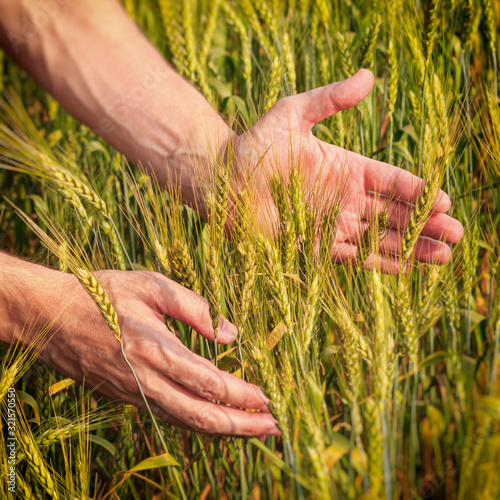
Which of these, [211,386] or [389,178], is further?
[389,178]

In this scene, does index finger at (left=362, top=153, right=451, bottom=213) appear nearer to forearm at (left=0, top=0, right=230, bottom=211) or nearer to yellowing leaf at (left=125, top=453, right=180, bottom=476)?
forearm at (left=0, top=0, right=230, bottom=211)

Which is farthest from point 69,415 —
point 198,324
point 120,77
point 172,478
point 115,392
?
point 120,77

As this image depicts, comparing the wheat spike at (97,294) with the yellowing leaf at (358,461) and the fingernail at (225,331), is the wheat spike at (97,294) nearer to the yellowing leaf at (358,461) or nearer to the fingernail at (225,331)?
the fingernail at (225,331)

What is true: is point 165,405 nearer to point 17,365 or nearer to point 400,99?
Result: point 17,365

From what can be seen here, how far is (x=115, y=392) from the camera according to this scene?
0.85 m

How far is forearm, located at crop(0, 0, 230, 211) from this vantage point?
1.11m

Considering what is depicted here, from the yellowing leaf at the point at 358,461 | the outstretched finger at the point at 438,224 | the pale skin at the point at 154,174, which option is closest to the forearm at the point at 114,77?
the pale skin at the point at 154,174

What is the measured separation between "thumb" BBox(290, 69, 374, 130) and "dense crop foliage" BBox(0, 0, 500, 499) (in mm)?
59

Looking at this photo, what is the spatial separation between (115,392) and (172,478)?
0.20 metres

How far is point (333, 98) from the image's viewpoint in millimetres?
865

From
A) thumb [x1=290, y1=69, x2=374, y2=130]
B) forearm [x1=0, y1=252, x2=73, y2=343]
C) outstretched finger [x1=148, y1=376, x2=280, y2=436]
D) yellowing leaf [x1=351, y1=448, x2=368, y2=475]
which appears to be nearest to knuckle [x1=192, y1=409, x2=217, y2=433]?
outstretched finger [x1=148, y1=376, x2=280, y2=436]

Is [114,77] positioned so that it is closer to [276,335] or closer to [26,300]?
[26,300]

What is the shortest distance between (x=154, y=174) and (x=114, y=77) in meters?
0.41

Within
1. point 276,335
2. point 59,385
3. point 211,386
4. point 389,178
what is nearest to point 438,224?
point 389,178
